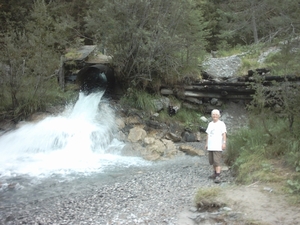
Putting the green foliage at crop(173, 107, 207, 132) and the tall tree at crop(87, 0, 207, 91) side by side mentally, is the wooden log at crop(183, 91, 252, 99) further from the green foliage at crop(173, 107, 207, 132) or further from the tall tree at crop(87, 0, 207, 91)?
the tall tree at crop(87, 0, 207, 91)

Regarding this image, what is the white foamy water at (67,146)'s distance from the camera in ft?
27.4

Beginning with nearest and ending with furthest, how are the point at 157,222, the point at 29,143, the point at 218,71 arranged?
1. the point at 157,222
2. the point at 29,143
3. the point at 218,71

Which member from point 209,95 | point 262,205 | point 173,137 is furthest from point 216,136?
point 209,95

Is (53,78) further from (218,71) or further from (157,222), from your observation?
(157,222)

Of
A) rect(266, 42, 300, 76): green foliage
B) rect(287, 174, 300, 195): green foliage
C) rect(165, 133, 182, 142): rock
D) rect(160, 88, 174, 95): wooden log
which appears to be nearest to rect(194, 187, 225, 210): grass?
rect(287, 174, 300, 195): green foliage

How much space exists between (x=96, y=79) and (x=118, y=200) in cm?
996

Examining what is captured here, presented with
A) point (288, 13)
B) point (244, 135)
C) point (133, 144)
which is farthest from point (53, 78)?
point (288, 13)

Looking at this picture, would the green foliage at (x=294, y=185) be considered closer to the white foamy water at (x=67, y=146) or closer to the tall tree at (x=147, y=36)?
the white foamy water at (x=67, y=146)

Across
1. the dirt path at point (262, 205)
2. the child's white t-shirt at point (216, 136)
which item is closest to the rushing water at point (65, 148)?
the child's white t-shirt at point (216, 136)

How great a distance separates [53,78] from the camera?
13.0m

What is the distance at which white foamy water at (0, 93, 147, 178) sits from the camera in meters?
8.36

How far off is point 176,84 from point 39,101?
5404mm

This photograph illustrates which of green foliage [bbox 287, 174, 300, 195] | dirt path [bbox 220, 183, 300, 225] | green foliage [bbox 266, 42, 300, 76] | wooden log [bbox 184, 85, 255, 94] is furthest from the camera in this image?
wooden log [bbox 184, 85, 255, 94]

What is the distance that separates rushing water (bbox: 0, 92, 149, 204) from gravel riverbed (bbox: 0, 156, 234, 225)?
0.76 metres
